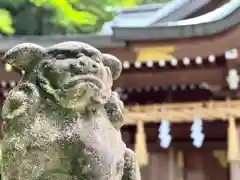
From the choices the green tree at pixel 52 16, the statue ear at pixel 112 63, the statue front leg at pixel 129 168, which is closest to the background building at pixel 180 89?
the statue ear at pixel 112 63

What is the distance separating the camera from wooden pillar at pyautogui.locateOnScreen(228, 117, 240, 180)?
463 centimetres

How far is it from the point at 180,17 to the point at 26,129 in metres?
4.68

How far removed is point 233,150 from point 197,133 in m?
0.48

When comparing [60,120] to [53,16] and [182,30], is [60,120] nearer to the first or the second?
[182,30]

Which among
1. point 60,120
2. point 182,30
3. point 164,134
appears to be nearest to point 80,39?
point 182,30

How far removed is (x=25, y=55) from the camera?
164 centimetres

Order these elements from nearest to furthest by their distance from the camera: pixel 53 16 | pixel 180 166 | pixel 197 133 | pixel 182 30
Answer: pixel 182 30 → pixel 197 133 → pixel 180 166 → pixel 53 16

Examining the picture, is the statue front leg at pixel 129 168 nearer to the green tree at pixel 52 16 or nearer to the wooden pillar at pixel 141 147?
the wooden pillar at pixel 141 147

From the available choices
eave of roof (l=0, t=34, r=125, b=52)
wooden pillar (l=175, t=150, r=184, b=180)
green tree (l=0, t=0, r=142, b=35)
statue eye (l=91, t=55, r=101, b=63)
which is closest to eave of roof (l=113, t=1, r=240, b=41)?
eave of roof (l=0, t=34, r=125, b=52)

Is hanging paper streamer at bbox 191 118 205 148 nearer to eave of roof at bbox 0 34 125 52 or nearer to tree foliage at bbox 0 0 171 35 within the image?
eave of roof at bbox 0 34 125 52

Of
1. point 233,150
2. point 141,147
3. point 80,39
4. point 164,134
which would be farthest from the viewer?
point 164,134

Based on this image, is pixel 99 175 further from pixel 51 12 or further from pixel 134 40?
pixel 51 12

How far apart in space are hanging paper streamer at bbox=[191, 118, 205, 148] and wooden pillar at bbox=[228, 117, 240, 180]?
0.31m

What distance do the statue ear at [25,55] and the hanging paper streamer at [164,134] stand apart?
350 cm
